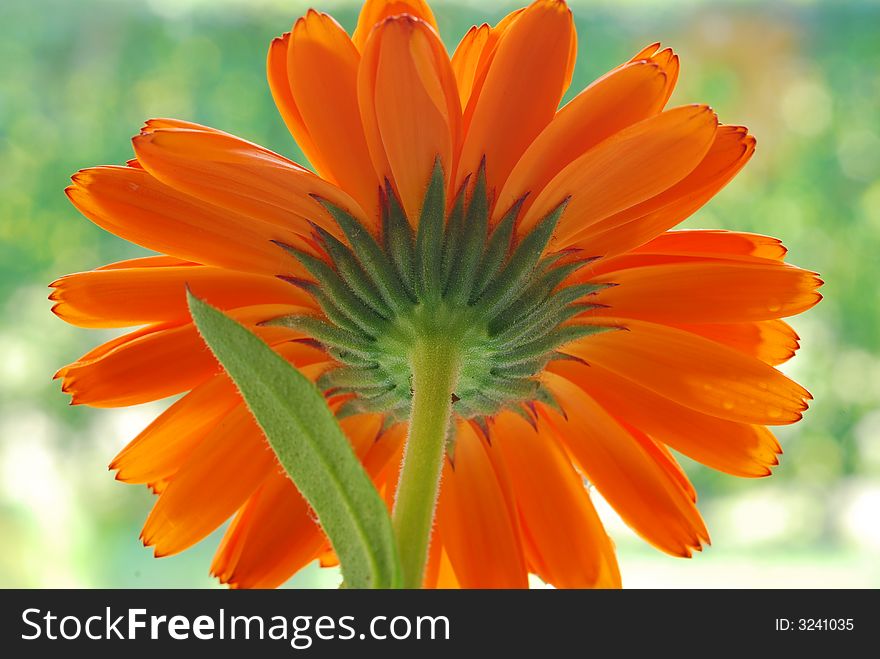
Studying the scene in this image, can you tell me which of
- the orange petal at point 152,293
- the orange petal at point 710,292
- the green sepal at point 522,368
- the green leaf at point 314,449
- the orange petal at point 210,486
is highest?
the orange petal at point 152,293

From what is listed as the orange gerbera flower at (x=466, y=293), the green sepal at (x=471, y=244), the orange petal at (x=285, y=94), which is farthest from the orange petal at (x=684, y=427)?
the orange petal at (x=285, y=94)

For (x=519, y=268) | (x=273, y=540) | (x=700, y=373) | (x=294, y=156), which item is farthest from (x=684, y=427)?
(x=294, y=156)

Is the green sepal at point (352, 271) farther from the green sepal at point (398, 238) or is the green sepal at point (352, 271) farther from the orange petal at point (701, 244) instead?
the orange petal at point (701, 244)

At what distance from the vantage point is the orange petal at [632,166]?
1.73 feet

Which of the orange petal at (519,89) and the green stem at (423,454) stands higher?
the orange petal at (519,89)

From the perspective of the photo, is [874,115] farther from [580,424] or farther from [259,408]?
[259,408]

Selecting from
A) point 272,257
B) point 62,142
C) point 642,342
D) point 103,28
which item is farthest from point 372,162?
point 103,28

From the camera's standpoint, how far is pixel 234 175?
0.54 meters

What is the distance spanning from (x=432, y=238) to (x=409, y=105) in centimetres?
7

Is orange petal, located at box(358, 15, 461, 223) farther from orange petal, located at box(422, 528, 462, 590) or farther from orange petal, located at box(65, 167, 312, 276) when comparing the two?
orange petal, located at box(422, 528, 462, 590)

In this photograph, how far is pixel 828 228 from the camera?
11.5 feet

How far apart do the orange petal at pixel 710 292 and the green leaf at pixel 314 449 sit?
247 mm

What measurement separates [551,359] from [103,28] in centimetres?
361

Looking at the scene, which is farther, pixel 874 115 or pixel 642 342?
pixel 874 115
